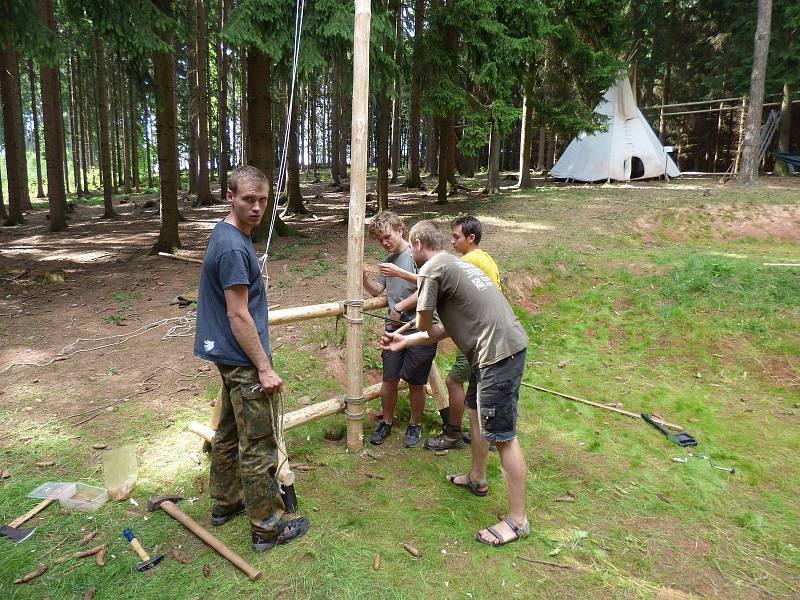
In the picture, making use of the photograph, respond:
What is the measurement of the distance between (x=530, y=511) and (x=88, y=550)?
2.80 metres

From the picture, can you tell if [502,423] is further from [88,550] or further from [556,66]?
[556,66]

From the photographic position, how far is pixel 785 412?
216 inches

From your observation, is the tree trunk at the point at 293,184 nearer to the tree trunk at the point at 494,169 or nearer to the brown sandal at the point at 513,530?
the tree trunk at the point at 494,169

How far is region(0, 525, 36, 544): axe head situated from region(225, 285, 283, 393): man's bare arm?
1.77 m

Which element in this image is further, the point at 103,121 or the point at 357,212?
the point at 103,121

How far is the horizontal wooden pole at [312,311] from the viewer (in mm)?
3857

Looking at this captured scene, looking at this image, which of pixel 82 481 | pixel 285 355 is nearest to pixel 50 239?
pixel 285 355

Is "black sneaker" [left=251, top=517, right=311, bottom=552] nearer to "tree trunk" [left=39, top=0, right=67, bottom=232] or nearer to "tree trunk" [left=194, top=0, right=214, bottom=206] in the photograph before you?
"tree trunk" [left=39, top=0, right=67, bottom=232]

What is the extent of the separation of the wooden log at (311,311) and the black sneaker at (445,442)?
1245mm

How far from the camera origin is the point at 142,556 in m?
2.87

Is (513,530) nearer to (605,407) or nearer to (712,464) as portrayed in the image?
(712,464)

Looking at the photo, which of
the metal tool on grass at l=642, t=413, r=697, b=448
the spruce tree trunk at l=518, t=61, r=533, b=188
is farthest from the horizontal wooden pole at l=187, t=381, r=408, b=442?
the spruce tree trunk at l=518, t=61, r=533, b=188

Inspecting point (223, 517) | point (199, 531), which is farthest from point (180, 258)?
point (199, 531)

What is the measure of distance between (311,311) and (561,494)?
2409 mm
